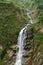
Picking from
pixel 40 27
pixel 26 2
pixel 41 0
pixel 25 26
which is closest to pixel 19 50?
pixel 40 27

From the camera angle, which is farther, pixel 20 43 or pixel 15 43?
pixel 15 43

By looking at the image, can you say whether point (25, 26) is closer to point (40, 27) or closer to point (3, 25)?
point (3, 25)

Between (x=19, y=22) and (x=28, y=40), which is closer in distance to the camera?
(x=28, y=40)

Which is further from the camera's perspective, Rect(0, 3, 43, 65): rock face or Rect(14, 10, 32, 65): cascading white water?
Rect(14, 10, 32, 65): cascading white water

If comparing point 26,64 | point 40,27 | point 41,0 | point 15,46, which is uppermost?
point 41,0

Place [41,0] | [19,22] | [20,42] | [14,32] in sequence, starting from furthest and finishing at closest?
1. [41,0]
2. [19,22]
3. [14,32]
4. [20,42]

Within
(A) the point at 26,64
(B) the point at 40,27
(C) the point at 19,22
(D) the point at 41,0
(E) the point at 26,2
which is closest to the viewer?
(A) the point at 26,64

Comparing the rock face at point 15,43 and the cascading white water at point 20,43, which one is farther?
the cascading white water at point 20,43

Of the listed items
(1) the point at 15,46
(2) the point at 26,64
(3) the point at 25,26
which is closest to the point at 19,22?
(3) the point at 25,26

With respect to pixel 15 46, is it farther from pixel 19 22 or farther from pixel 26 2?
pixel 26 2

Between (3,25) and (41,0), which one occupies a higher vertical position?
(41,0)
